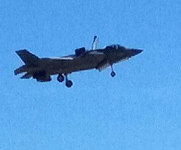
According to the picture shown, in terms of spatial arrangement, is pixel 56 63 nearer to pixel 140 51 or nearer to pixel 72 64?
pixel 72 64

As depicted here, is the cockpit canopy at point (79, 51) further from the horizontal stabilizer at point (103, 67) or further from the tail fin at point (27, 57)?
the tail fin at point (27, 57)

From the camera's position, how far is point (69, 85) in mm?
107938

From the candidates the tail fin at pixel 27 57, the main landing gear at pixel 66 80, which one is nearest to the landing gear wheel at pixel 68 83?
the main landing gear at pixel 66 80

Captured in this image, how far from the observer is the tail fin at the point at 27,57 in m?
105

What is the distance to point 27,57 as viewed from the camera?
344 feet

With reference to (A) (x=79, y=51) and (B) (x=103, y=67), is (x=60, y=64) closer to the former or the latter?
(A) (x=79, y=51)

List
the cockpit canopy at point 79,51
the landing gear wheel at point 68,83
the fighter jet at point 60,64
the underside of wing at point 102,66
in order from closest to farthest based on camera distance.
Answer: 1. the fighter jet at point 60,64
2. the underside of wing at point 102,66
3. the cockpit canopy at point 79,51
4. the landing gear wheel at point 68,83

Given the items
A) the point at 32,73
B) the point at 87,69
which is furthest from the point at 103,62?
the point at 32,73

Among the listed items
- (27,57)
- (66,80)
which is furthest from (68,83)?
(27,57)

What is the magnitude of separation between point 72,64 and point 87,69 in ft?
7.09

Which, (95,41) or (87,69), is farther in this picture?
(95,41)

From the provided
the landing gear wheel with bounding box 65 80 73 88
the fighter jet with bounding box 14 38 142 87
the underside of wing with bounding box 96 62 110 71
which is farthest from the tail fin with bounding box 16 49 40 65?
the underside of wing with bounding box 96 62 110 71

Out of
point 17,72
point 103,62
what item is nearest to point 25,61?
point 17,72

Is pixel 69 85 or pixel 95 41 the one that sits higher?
pixel 95 41
